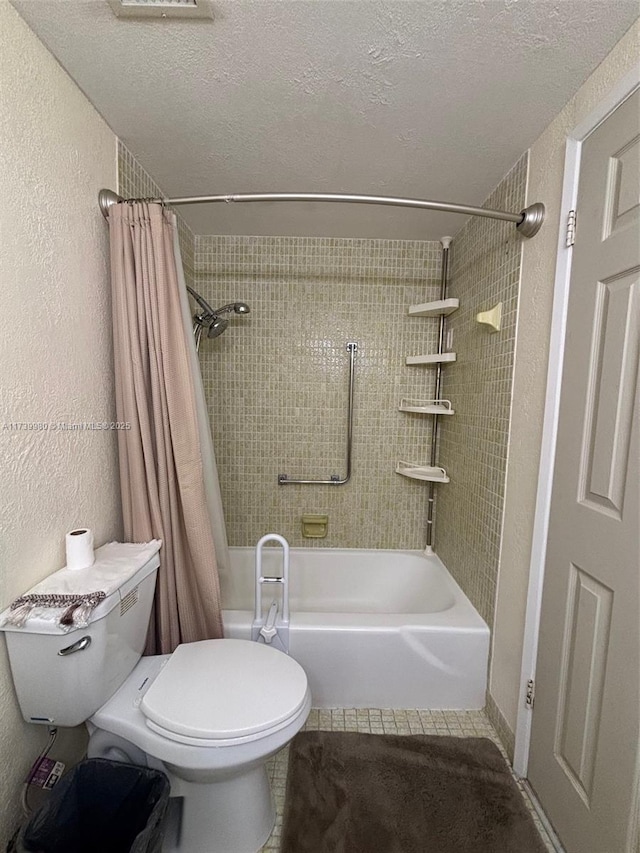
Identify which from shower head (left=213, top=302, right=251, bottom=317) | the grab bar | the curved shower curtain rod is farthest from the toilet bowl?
shower head (left=213, top=302, right=251, bottom=317)

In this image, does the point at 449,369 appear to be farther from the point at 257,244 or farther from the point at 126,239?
the point at 126,239

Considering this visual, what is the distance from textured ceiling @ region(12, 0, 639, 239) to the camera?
2.85 feet

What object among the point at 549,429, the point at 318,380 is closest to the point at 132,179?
the point at 318,380

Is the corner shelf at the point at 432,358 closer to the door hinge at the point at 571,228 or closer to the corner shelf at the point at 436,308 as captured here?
the corner shelf at the point at 436,308

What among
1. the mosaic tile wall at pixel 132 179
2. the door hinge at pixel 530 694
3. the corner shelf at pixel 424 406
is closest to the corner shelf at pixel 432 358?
the corner shelf at pixel 424 406

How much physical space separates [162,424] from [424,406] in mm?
1412

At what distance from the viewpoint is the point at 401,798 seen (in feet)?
3.94

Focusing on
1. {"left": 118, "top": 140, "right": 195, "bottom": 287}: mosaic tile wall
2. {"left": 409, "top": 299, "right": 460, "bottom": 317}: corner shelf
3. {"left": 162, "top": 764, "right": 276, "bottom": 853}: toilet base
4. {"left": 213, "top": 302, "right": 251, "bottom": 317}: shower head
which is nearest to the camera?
{"left": 162, "top": 764, "right": 276, "bottom": 853}: toilet base

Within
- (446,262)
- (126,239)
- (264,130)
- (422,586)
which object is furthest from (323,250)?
(422,586)

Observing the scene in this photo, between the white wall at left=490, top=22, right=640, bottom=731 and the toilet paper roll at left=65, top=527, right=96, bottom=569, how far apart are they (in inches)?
54.2

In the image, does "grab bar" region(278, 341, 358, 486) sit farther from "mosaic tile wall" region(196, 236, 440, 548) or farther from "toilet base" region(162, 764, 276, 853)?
"toilet base" region(162, 764, 276, 853)

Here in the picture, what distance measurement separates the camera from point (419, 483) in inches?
88.5

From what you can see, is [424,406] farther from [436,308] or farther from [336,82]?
[336,82]

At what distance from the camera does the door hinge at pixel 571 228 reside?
108 centimetres
